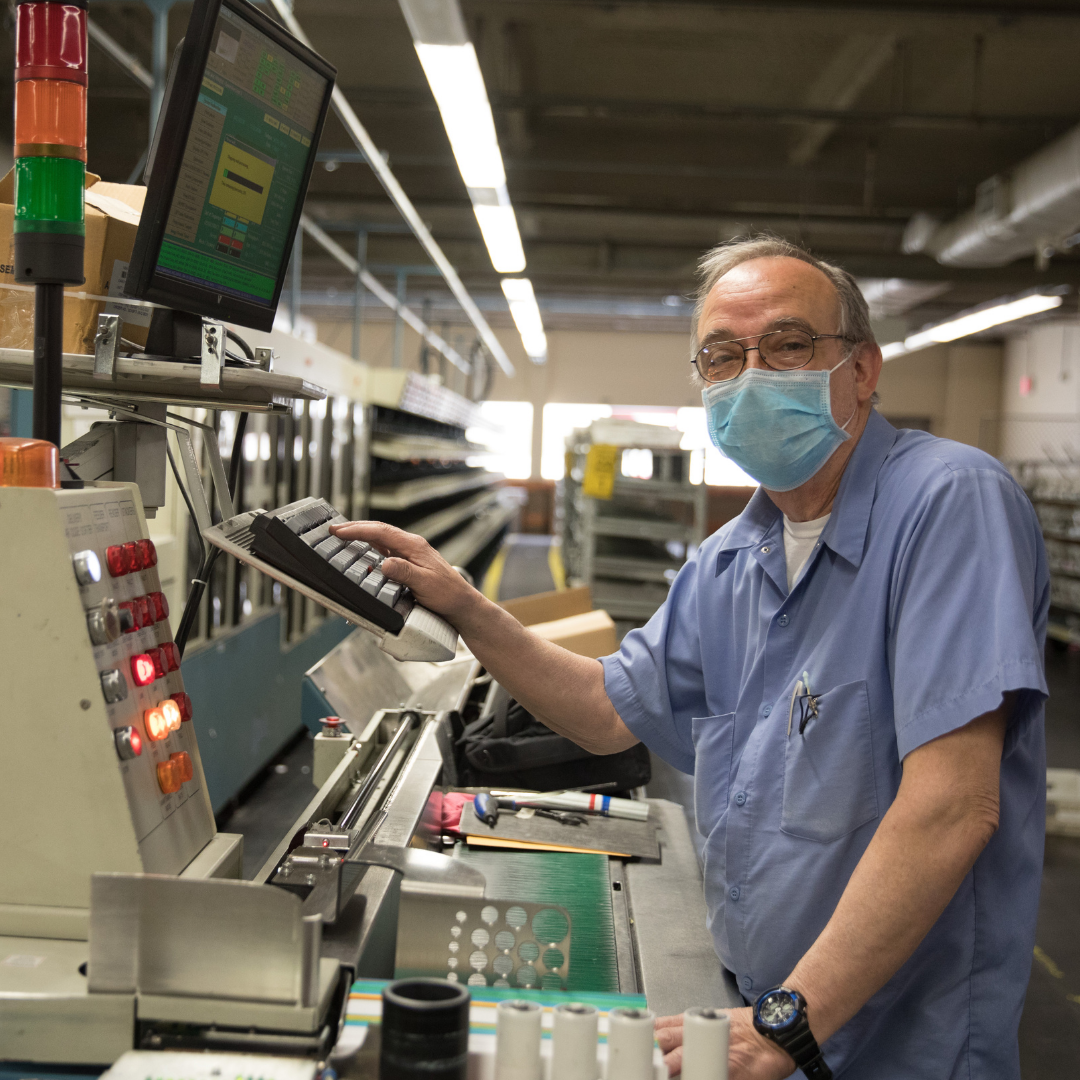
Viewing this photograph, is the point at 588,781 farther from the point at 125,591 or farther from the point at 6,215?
the point at 6,215

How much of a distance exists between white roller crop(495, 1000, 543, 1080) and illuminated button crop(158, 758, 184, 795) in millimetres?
485

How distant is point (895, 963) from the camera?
1111 millimetres

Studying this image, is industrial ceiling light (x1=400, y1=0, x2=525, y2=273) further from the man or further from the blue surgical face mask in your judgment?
the blue surgical face mask

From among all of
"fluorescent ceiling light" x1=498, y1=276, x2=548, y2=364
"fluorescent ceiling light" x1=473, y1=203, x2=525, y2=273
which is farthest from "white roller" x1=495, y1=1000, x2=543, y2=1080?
"fluorescent ceiling light" x1=498, y1=276, x2=548, y2=364

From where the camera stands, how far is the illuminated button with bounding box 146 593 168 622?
45.0 inches

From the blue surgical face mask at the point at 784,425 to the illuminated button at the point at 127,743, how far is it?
0.91 m

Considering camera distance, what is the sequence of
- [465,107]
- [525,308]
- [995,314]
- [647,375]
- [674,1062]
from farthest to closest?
[647,375], [995,314], [525,308], [465,107], [674,1062]

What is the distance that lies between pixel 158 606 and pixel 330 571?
0.69 ft

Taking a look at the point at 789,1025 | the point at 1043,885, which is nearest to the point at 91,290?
the point at 789,1025

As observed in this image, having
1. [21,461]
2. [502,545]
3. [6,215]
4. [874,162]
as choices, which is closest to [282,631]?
[6,215]

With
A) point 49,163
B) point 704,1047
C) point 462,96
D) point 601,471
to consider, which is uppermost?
point 462,96

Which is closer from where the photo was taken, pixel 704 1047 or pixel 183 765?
pixel 704 1047

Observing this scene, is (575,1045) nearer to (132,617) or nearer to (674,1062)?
(674,1062)

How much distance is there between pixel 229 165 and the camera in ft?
4.33
